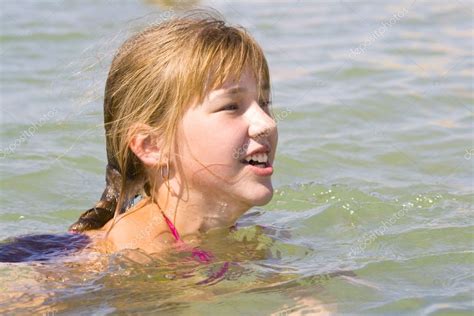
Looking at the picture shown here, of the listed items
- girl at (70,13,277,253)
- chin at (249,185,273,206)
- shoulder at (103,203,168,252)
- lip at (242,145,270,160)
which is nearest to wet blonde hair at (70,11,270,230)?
girl at (70,13,277,253)

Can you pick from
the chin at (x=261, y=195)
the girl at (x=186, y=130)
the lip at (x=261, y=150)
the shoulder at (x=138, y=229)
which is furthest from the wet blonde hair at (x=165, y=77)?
the chin at (x=261, y=195)

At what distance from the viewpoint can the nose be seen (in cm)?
436

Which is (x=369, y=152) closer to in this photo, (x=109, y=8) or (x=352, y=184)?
(x=352, y=184)

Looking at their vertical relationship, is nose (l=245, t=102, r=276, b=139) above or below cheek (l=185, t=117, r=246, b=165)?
above

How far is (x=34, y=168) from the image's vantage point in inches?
254

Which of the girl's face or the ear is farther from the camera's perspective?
the ear

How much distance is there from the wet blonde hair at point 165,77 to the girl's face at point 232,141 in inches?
1.6

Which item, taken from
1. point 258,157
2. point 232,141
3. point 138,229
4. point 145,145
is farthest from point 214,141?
point 138,229

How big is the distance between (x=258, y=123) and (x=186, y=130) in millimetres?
308

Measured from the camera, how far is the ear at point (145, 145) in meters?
4.55

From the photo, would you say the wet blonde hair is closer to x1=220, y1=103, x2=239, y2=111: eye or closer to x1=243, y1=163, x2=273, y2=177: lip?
x1=220, y1=103, x2=239, y2=111: eye

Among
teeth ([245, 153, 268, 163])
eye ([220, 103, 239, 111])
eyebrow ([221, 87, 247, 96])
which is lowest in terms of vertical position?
teeth ([245, 153, 268, 163])

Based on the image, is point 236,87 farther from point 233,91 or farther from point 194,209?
point 194,209

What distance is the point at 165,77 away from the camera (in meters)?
4.49
